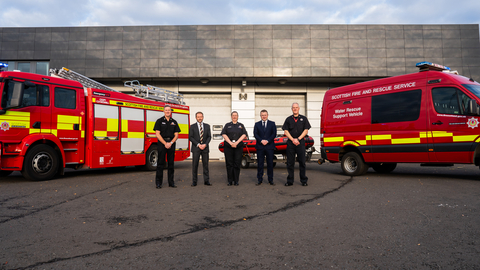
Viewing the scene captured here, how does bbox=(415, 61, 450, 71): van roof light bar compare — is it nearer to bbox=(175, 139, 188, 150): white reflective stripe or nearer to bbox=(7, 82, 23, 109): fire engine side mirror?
bbox=(175, 139, 188, 150): white reflective stripe

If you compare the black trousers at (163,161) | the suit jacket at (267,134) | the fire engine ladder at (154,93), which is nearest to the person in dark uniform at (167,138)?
the black trousers at (163,161)

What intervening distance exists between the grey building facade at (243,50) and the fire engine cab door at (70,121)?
11.0 metres

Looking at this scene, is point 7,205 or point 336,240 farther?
point 7,205

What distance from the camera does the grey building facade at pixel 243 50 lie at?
19.5 m

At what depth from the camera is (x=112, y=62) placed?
19734mm

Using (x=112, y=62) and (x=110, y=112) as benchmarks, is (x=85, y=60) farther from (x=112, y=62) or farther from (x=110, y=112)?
(x=110, y=112)

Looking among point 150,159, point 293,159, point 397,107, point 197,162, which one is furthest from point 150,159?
point 397,107

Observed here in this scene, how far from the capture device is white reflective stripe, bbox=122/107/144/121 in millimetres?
10249

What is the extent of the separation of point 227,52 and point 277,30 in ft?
11.2

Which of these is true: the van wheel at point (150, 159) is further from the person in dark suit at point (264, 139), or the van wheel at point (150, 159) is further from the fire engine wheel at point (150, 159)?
the person in dark suit at point (264, 139)

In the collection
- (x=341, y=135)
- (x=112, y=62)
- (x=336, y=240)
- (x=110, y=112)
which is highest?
(x=112, y=62)

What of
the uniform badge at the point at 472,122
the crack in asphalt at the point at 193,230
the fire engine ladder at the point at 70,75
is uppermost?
the fire engine ladder at the point at 70,75

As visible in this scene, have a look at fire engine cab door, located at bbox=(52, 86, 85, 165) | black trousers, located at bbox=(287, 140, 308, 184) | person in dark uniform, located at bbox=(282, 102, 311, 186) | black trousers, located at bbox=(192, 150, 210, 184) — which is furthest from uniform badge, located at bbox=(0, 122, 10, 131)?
black trousers, located at bbox=(287, 140, 308, 184)

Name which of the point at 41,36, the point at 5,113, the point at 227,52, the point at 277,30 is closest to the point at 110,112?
the point at 5,113
